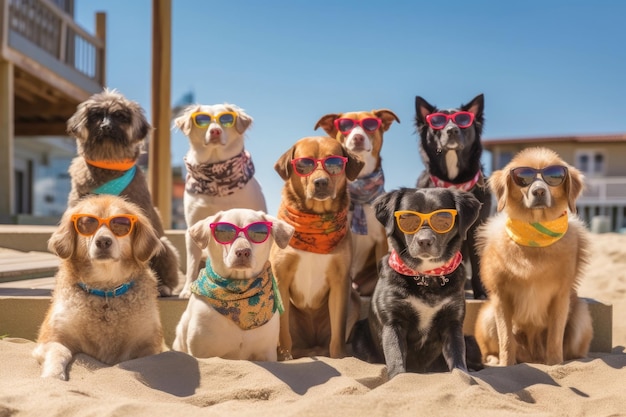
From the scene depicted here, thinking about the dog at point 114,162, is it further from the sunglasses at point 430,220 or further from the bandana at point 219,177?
the sunglasses at point 430,220

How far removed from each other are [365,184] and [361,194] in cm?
8

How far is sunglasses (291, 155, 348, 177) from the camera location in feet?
12.1

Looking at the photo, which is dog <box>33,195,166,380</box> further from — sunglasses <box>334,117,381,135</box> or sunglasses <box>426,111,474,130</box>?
sunglasses <box>426,111,474,130</box>

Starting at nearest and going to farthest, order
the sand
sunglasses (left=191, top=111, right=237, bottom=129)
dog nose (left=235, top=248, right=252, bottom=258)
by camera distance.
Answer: the sand, dog nose (left=235, top=248, right=252, bottom=258), sunglasses (left=191, top=111, right=237, bottom=129)

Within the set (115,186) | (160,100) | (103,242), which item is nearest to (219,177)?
(115,186)

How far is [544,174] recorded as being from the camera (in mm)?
3633

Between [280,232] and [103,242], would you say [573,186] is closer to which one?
[280,232]

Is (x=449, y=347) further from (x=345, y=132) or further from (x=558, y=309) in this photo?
(x=345, y=132)

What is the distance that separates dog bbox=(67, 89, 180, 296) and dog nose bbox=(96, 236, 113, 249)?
116cm

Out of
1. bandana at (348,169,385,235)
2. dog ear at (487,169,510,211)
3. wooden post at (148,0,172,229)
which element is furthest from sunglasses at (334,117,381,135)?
wooden post at (148,0,172,229)

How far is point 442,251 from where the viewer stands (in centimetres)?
314

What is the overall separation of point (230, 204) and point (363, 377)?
5.88 ft

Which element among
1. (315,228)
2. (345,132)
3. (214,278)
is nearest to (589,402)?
(315,228)

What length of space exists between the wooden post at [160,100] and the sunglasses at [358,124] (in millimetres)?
3562
